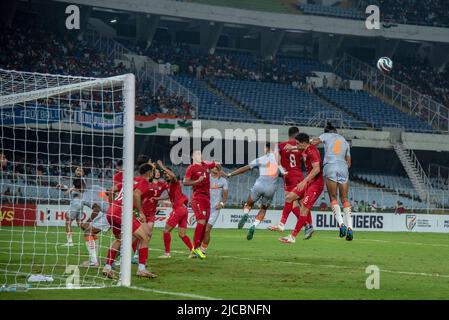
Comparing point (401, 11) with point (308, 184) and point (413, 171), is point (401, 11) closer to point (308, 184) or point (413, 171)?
point (413, 171)

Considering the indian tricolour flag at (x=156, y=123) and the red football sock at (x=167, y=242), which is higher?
the red football sock at (x=167, y=242)

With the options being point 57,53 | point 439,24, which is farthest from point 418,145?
point 57,53

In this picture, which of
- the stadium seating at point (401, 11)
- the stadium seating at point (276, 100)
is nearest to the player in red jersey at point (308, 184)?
the stadium seating at point (276, 100)

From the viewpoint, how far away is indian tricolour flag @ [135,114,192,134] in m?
48.4

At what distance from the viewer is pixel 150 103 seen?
5072 centimetres

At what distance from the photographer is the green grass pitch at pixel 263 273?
40.9 ft

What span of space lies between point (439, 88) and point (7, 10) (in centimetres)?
3186

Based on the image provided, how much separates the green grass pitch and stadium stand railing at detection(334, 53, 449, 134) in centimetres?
3514

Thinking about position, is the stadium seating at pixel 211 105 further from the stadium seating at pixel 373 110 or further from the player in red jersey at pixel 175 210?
the player in red jersey at pixel 175 210

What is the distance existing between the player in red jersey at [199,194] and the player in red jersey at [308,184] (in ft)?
6.22

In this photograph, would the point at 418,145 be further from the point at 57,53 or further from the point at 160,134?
the point at 57,53

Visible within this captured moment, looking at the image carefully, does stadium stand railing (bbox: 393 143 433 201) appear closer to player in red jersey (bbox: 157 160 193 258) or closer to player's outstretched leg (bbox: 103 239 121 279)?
player in red jersey (bbox: 157 160 193 258)

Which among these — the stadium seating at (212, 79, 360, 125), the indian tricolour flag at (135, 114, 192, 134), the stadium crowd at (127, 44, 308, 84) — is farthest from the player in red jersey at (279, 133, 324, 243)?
the stadium crowd at (127, 44, 308, 84)

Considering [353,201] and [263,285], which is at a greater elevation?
[263,285]
